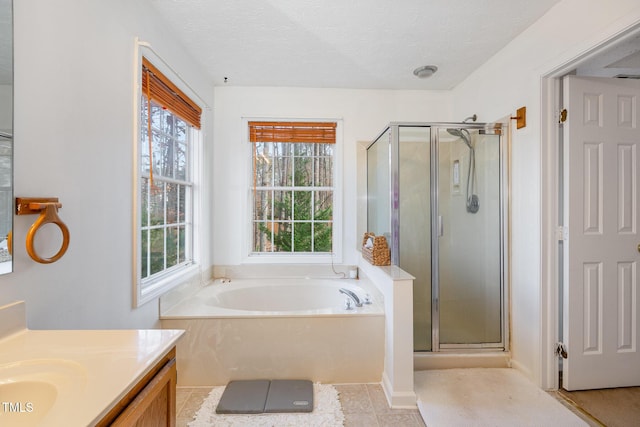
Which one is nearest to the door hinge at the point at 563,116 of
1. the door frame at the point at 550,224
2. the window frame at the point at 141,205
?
the door frame at the point at 550,224

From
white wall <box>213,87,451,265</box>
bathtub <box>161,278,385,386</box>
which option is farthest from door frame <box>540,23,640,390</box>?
white wall <box>213,87,451,265</box>

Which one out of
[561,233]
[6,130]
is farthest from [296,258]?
[6,130]

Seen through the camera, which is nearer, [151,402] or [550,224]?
[151,402]

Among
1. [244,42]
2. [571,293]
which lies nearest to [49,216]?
[244,42]

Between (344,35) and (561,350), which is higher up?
(344,35)

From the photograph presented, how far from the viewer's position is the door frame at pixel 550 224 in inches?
75.2

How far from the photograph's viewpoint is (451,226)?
7.89ft

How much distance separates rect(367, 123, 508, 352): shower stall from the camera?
2322mm

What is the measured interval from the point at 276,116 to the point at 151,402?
8.67 feet

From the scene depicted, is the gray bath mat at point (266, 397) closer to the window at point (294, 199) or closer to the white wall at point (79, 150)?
the white wall at point (79, 150)

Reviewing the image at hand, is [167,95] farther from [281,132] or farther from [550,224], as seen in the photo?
[550,224]

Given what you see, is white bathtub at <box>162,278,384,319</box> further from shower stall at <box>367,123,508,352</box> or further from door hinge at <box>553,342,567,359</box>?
door hinge at <box>553,342,567,359</box>

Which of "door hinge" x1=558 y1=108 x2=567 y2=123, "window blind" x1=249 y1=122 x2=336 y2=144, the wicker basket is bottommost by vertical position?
the wicker basket

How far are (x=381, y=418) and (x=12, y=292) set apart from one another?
1.77m
